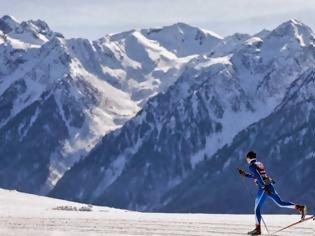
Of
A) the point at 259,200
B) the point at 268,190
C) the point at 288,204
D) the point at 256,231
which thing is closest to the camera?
the point at 268,190

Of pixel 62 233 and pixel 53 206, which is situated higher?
pixel 62 233

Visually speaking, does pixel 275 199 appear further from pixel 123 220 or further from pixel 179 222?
pixel 123 220

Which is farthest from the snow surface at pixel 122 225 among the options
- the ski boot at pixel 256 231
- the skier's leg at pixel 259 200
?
the skier's leg at pixel 259 200

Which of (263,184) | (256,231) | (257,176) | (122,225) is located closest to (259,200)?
(263,184)

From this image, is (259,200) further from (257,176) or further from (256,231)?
(256,231)

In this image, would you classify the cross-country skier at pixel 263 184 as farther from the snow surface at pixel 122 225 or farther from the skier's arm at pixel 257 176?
the snow surface at pixel 122 225

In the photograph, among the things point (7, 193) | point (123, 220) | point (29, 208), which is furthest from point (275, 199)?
point (7, 193)

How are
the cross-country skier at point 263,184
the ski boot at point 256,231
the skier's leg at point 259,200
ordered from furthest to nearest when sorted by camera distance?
the ski boot at point 256,231 < the skier's leg at point 259,200 < the cross-country skier at point 263,184

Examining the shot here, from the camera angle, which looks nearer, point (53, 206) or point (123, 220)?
point (123, 220)

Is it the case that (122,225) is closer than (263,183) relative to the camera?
No

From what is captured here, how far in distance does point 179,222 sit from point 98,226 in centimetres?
493

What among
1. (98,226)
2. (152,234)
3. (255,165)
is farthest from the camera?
(98,226)

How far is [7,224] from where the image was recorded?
168 ft

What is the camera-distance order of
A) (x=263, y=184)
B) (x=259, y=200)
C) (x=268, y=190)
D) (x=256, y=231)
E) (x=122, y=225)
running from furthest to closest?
(x=122, y=225), (x=256, y=231), (x=259, y=200), (x=263, y=184), (x=268, y=190)
